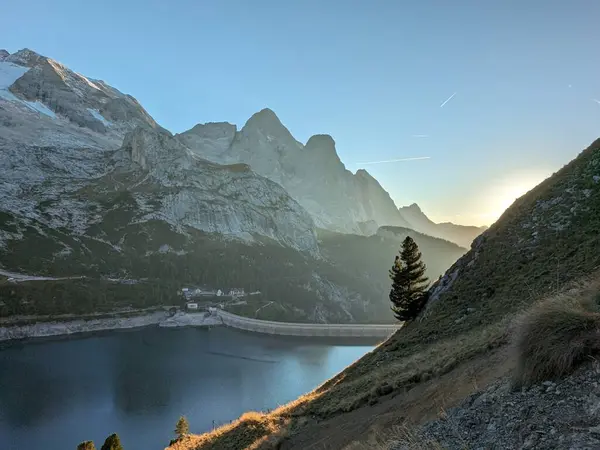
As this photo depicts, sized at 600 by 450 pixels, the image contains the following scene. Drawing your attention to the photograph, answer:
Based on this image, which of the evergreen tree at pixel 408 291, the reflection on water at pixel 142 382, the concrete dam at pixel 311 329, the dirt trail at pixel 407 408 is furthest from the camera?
the concrete dam at pixel 311 329

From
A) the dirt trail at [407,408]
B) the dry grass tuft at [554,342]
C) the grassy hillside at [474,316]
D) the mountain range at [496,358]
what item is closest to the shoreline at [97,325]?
the grassy hillside at [474,316]

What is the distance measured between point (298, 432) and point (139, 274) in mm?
197929

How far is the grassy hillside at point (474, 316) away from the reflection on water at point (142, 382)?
2053 inches

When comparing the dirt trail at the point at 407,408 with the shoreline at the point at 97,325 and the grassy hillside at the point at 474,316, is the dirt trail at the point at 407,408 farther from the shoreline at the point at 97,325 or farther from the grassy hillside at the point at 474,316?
the shoreline at the point at 97,325

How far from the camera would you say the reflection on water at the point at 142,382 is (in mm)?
65000

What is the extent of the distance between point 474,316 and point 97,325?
496 ft

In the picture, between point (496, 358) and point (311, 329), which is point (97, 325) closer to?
point (311, 329)

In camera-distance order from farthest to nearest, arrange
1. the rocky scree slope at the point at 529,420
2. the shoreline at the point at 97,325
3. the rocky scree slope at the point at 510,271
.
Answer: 1. the shoreline at the point at 97,325
2. the rocky scree slope at the point at 510,271
3. the rocky scree slope at the point at 529,420

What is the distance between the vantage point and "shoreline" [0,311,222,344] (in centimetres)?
12575

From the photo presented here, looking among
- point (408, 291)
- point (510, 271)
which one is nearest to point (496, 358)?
point (510, 271)

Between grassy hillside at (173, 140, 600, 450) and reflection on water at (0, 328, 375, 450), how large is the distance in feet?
171

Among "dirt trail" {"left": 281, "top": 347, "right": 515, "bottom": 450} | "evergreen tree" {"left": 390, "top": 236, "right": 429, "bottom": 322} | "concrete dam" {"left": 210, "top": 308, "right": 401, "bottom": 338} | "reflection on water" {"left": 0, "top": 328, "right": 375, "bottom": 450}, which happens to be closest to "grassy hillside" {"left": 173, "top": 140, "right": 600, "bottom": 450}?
"dirt trail" {"left": 281, "top": 347, "right": 515, "bottom": 450}

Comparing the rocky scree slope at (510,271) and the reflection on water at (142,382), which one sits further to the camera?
the reflection on water at (142,382)

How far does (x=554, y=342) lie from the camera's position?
6355 millimetres
